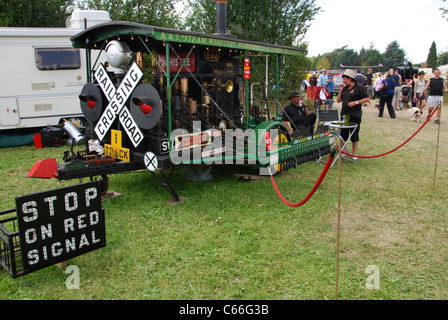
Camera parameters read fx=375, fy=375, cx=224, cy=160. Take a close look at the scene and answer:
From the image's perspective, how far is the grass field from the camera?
3541 mm

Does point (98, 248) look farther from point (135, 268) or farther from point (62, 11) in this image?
point (62, 11)

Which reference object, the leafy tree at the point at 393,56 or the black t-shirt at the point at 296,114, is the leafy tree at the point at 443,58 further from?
the black t-shirt at the point at 296,114

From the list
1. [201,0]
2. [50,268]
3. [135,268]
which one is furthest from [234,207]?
[201,0]

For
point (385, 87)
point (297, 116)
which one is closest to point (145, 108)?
point (297, 116)

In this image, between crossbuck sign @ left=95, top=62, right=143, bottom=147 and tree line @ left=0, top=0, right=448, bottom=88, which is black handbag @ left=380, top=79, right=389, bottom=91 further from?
crossbuck sign @ left=95, top=62, right=143, bottom=147

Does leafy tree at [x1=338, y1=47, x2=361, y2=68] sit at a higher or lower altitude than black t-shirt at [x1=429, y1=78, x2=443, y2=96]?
higher

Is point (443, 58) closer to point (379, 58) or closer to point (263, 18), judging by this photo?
point (379, 58)

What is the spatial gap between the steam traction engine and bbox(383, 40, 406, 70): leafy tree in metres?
56.4

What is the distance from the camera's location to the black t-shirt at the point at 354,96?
7.89 metres

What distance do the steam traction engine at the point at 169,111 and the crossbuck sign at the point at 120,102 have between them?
0.05 ft

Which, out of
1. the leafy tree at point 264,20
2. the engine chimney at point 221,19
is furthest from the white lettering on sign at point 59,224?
the leafy tree at point 264,20

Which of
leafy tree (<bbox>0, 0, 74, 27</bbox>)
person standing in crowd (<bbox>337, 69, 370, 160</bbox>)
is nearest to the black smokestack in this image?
person standing in crowd (<bbox>337, 69, 370, 160</bbox>)

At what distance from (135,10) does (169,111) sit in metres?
12.0

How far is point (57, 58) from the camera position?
10500 millimetres
